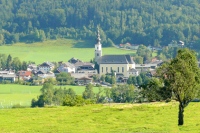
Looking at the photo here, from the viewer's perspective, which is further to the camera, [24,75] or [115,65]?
[115,65]

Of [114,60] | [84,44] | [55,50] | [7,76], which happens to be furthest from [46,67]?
[84,44]

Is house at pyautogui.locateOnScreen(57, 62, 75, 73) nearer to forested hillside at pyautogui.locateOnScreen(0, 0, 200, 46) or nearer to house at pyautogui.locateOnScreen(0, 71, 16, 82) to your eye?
house at pyautogui.locateOnScreen(0, 71, 16, 82)

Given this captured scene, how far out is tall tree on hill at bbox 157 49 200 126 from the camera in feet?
87.7

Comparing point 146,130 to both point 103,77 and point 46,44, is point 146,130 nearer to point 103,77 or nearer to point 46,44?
point 103,77

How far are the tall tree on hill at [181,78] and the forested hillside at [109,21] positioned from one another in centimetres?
11280

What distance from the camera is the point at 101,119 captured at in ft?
95.5

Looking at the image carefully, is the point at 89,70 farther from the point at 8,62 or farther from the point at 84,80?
the point at 8,62

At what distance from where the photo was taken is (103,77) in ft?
314

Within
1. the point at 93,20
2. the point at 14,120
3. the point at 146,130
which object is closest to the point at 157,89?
the point at 146,130

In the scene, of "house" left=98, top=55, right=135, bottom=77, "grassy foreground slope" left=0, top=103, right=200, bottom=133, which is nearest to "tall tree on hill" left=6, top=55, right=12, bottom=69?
"house" left=98, top=55, right=135, bottom=77

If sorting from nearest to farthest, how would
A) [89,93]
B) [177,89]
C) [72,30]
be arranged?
[177,89] < [89,93] < [72,30]

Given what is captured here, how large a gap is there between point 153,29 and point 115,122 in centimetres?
13050

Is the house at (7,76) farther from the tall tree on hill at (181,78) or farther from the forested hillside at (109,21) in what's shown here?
the tall tree on hill at (181,78)

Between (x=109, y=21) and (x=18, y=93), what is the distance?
100299 mm
